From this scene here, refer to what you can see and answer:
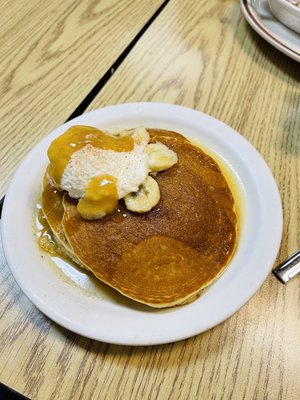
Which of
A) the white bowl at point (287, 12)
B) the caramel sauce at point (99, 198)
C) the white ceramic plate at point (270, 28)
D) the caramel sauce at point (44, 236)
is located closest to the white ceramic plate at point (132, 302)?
the caramel sauce at point (44, 236)

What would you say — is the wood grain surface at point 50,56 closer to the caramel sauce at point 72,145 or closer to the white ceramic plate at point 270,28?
the caramel sauce at point 72,145

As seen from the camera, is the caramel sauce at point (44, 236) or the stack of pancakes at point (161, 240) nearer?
the stack of pancakes at point (161, 240)

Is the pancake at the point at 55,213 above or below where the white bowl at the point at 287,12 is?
above

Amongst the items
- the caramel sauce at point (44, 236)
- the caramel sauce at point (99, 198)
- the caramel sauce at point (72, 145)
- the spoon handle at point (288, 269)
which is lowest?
the spoon handle at point (288, 269)

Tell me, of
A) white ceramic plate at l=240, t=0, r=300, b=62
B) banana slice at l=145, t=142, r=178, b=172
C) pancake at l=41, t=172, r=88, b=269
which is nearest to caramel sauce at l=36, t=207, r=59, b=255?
pancake at l=41, t=172, r=88, b=269

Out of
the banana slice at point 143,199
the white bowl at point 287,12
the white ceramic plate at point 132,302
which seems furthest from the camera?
the white bowl at point 287,12

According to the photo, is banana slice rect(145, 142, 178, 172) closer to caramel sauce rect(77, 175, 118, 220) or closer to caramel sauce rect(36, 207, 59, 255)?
caramel sauce rect(77, 175, 118, 220)
